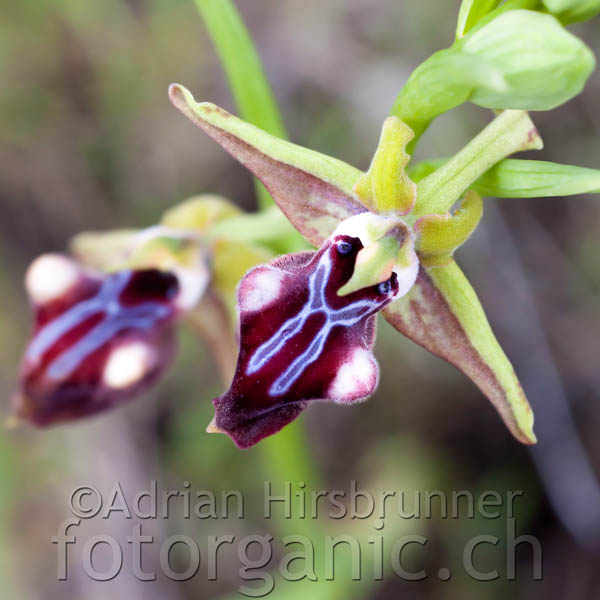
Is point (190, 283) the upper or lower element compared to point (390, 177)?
upper

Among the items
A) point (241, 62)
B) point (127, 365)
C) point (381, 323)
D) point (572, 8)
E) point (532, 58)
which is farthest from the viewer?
point (381, 323)

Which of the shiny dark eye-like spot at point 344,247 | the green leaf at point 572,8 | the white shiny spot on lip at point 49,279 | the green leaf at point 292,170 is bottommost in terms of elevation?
the shiny dark eye-like spot at point 344,247

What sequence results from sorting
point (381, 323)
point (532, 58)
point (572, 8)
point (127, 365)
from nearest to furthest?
point (532, 58), point (572, 8), point (127, 365), point (381, 323)

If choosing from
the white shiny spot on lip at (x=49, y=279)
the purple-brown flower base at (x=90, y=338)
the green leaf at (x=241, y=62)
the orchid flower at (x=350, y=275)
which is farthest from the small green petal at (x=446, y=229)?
the white shiny spot on lip at (x=49, y=279)

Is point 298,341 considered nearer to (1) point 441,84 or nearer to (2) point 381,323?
(1) point 441,84

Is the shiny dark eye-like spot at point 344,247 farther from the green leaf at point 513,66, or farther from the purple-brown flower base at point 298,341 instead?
the green leaf at point 513,66

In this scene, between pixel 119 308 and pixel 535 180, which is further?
pixel 119 308

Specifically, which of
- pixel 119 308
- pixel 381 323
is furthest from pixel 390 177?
pixel 381 323

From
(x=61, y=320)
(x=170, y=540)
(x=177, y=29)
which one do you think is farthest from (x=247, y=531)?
(x=177, y=29)
